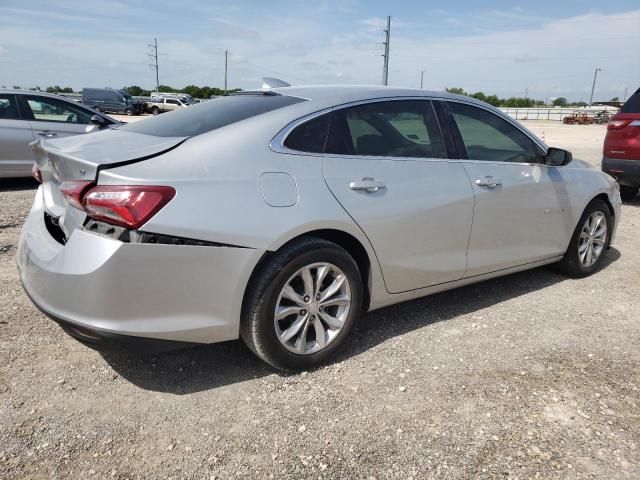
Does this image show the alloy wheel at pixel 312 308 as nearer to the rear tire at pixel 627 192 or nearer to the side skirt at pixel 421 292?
the side skirt at pixel 421 292

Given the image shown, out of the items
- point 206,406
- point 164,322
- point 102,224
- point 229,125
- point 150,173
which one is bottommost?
point 206,406

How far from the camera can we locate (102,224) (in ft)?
8.19

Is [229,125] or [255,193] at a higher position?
[229,125]

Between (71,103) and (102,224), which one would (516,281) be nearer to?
(102,224)

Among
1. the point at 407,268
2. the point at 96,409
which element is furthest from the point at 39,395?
the point at 407,268

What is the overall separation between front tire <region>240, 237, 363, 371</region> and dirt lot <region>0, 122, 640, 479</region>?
0.54 ft

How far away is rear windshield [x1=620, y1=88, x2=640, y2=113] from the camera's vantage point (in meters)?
7.54

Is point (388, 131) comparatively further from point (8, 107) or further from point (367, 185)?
point (8, 107)

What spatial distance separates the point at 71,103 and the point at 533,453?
27.8 feet

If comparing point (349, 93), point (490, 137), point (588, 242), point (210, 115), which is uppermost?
point (349, 93)

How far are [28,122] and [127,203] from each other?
708cm

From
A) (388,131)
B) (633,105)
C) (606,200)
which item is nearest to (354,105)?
(388,131)

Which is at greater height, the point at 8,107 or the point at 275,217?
the point at 8,107

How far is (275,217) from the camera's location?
274cm
